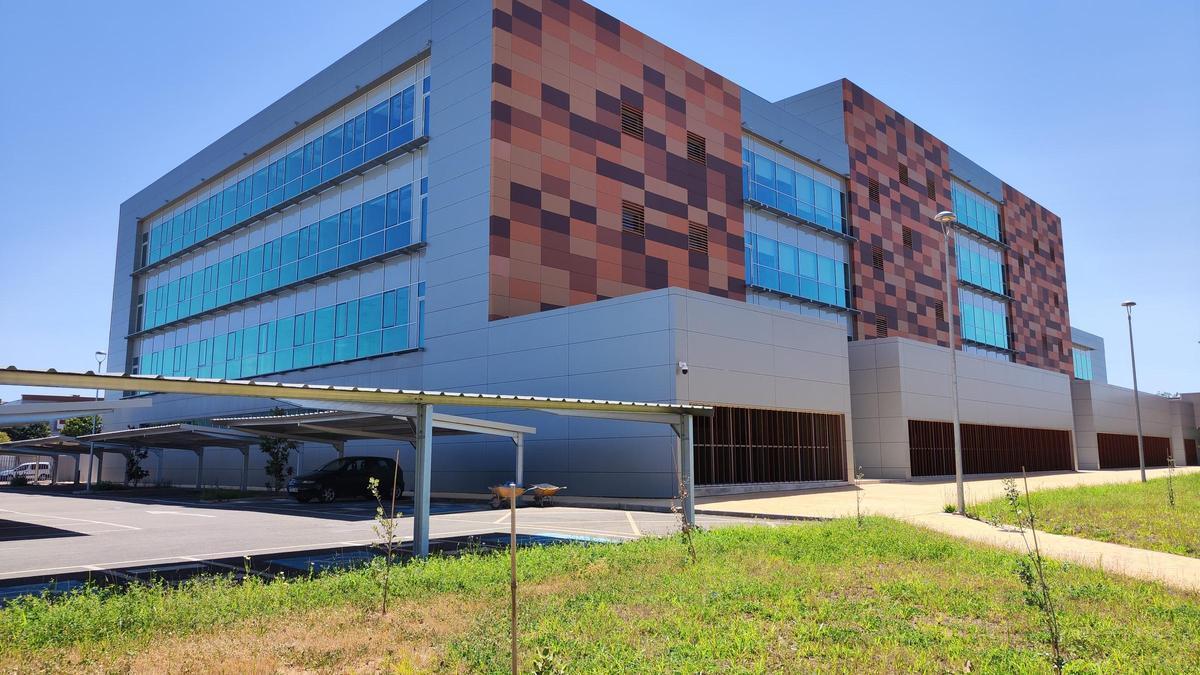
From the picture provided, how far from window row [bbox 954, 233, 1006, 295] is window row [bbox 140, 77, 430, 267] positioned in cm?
4261

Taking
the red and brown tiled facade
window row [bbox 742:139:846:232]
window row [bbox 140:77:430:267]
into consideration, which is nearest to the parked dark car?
the red and brown tiled facade

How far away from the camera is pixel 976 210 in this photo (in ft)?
207

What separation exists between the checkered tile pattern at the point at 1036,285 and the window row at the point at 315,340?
52.6 meters

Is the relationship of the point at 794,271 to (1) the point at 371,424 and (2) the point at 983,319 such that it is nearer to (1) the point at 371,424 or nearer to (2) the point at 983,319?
(2) the point at 983,319

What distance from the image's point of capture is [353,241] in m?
39.0

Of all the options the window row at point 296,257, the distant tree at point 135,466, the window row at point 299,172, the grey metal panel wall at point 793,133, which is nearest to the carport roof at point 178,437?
the distant tree at point 135,466

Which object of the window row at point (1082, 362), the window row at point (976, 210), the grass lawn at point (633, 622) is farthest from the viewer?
the window row at point (1082, 362)

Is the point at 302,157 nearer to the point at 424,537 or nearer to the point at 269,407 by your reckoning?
the point at 269,407

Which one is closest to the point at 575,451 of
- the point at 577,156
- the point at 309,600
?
the point at 577,156

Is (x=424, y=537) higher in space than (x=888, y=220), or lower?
lower

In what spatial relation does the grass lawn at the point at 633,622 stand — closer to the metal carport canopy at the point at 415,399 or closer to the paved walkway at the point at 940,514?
the paved walkway at the point at 940,514

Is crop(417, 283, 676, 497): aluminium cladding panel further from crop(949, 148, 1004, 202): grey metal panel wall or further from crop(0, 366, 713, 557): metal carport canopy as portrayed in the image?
crop(949, 148, 1004, 202): grey metal panel wall

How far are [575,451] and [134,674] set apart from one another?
2345 centimetres

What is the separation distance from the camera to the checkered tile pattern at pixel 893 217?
50.0m
